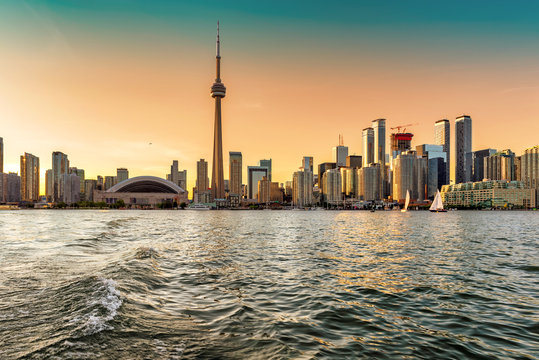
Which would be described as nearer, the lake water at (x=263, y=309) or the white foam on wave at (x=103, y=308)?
the lake water at (x=263, y=309)

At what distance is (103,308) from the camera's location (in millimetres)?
11914

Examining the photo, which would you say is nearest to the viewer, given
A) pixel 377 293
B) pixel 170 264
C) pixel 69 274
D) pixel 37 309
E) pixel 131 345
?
pixel 131 345

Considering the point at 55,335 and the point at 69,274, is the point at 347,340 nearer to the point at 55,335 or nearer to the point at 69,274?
the point at 55,335

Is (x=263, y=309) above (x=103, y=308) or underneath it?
underneath

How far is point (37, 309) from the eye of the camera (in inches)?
468

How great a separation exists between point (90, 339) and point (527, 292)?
19.3 meters

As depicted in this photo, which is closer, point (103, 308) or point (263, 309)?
point (103, 308)

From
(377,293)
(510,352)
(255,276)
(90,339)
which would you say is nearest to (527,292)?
(377,293)

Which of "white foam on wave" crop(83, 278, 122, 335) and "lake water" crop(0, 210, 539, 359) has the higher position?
"white foam on wave" crop(83, 278, 122, 335)

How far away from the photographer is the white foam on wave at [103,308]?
10.2m

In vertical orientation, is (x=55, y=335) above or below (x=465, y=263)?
above

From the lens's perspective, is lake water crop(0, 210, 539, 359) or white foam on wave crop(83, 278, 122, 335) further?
white foam on wave crop(83, 278, 122, 335)

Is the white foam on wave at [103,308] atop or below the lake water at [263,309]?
atop

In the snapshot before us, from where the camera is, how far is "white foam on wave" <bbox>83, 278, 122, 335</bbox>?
1019 cm
